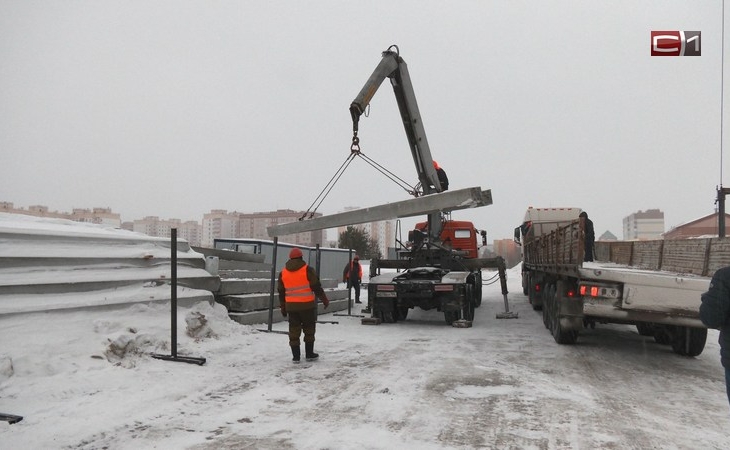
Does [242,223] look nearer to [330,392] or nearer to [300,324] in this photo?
[300,324]

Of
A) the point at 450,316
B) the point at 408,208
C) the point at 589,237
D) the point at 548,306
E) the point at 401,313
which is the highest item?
the point at 408,208

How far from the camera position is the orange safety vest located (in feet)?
22.6

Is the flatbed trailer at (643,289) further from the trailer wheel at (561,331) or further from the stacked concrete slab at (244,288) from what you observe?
the stacked concrete slab at (244,288)

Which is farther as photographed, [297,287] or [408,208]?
[408,208]

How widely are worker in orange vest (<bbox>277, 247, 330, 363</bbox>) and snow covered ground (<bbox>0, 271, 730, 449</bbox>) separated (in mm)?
371

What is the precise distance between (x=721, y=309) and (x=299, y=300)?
4.97 metres

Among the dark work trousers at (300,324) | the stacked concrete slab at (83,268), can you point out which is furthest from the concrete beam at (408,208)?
the dark work trousers at (300,324)

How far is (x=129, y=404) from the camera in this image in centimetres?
469

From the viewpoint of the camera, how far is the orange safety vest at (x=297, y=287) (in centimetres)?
688

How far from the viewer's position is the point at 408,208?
7.93 meters

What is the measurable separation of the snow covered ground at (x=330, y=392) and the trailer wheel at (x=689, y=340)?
0.77 ft

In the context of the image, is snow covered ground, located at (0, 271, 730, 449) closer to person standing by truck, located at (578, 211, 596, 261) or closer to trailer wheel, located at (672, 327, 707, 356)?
trailer wheel, located at (672, 327, 707, 356)

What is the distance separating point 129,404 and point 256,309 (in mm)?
5278

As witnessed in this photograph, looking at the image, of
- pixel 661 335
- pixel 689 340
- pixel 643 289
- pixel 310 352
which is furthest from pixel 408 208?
pixel 661 335
